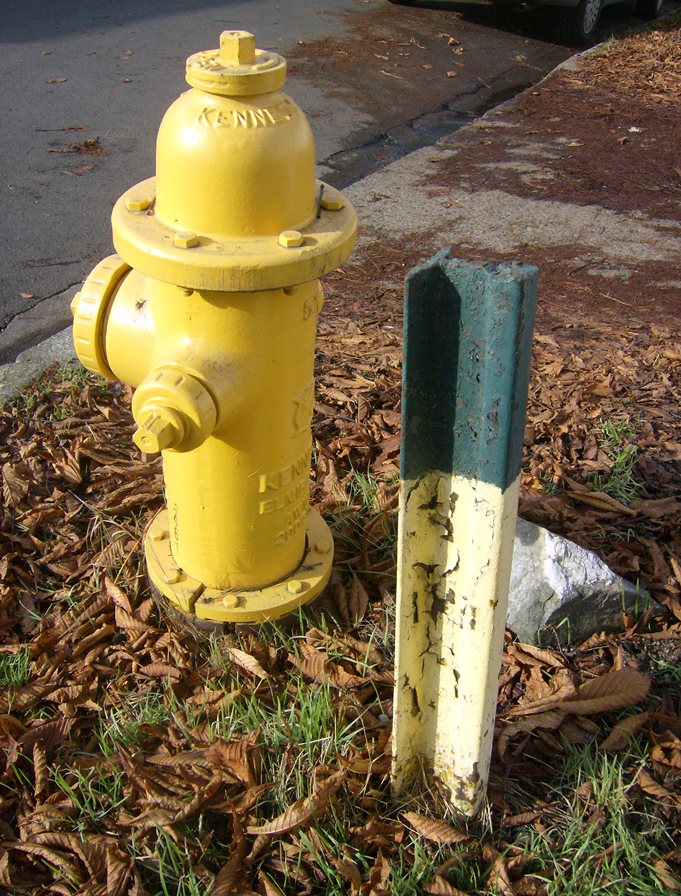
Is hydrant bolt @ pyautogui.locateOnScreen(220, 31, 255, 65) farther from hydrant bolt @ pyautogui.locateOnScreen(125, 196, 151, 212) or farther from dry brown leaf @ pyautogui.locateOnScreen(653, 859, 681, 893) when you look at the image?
dry brown leaf @ pyautogui.locateOnScreen(653, 859, 681, 893)

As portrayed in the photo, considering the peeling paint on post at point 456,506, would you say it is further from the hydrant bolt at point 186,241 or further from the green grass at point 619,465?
the green grass at point 619,465

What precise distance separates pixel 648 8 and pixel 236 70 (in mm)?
10006

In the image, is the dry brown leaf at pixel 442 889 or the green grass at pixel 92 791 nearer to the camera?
the dry brown leaf at pixel 442 889

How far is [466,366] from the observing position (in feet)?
4.42

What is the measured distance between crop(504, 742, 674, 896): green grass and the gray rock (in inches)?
13.4

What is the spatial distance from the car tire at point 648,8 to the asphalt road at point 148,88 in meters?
1.70

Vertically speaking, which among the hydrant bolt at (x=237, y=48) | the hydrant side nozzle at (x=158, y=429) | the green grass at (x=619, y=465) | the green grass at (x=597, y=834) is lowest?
the green grass at (x=597, y=834)

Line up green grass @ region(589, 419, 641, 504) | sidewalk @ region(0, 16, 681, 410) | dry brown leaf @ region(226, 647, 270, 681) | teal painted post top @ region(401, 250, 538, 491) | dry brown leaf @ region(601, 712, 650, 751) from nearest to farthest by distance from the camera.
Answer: teal painted post top @ region(401, 250, 538, 491), dry brown leaf @ region(601, 712, 650, 751), dry brown leaf @ region(226, 647, 270, 681), green grass @ region(589, 419, 641, 504), sidewalk @ region(0, 16, 681, 410)

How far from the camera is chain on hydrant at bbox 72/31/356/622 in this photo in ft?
5.53

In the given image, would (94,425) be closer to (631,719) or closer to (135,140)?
(631,719)

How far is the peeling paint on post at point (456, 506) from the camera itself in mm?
1296

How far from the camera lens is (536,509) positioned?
2.54 meters

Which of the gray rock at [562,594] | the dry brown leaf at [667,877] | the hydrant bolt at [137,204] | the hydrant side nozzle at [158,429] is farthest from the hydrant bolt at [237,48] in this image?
the dry brown leaf at [667,877]

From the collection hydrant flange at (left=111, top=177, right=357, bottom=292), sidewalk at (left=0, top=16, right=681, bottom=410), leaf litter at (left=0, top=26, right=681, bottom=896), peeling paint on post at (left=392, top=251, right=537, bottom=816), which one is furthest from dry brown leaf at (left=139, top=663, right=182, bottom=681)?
sidewalk at (left=0, top=16, right=681, bottom=410)
